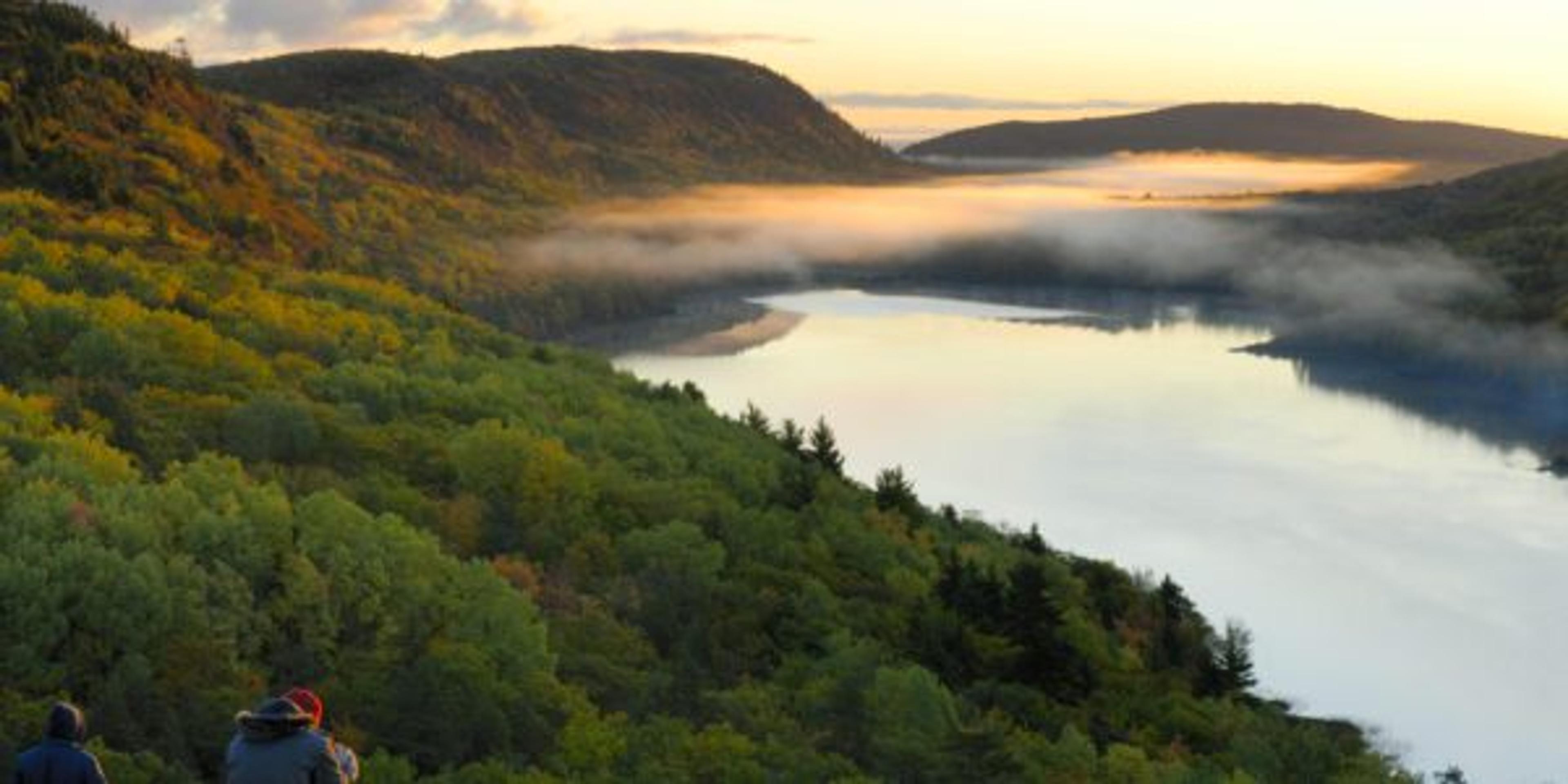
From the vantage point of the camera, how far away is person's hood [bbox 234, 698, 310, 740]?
11375 millimetres

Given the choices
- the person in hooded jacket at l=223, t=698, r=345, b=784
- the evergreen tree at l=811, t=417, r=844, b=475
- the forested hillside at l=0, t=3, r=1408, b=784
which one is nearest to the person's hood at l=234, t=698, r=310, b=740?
the person in hooded jacket at l=223, t=698, r=345, b=784

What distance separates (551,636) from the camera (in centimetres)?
3291

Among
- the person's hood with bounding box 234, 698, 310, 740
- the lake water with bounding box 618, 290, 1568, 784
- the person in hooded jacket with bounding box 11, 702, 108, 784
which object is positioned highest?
the person's hood with bounding box 234, 698, 310, 740

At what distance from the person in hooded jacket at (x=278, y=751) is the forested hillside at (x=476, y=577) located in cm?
910

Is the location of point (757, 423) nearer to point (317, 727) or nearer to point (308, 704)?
point (317, 727)

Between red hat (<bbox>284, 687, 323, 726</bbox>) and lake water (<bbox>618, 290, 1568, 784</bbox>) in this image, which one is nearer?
red hat (<bbox>284, 687, 323, 726</bbox>)

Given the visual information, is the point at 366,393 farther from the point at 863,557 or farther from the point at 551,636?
the point at 551,636

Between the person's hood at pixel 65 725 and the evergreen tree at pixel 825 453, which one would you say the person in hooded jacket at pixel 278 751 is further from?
the evergreen tree at pixel 825 453

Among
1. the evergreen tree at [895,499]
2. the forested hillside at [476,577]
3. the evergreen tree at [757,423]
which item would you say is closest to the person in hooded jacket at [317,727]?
the forested hillside at [476,577]

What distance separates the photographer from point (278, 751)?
11.4m

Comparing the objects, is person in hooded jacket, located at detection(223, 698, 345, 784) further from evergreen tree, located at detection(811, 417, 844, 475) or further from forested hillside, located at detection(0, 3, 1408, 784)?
evergreen tree, located at detection(811, 417, 844, 475)

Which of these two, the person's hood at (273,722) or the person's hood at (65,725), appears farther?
the person's hood at (65,725)

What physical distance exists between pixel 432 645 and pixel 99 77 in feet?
276

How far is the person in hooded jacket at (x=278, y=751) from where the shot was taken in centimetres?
1138
